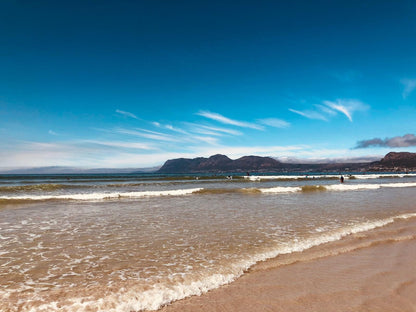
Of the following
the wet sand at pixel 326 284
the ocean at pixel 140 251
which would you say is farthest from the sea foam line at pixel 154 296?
the wet sand at pixel 326 284

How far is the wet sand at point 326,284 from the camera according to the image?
4.69 m

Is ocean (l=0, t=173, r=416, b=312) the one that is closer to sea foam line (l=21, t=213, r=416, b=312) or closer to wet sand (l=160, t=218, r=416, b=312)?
sea foam line (l=21, t=213, r=416, b=312)

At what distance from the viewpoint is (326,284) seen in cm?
559

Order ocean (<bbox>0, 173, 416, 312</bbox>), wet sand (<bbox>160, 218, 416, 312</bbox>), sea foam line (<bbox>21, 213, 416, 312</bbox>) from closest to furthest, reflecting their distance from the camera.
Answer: sea foam line (<bbox>21, 213, 416, 312</bbox>)
wet sand (<bbox>160, 218, 416, 312</bbox>)
ocean (<bbox>0, 173, 416, 312</bbox>)

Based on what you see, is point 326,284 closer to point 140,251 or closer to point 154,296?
point 154,296

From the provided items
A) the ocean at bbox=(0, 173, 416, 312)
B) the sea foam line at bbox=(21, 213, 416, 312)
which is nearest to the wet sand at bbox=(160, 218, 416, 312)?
the sea foam line at bbox=(21, 213, 416, 312)

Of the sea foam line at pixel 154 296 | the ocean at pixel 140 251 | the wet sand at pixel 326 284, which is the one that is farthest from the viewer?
the ocean at pixel 140 251

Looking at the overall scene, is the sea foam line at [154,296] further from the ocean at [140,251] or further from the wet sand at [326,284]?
the wet sand at [326,284]

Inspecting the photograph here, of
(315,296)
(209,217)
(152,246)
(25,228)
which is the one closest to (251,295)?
(315,296)

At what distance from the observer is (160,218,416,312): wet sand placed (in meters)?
4.69

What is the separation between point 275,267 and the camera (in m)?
6.68

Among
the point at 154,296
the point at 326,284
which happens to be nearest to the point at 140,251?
the point at 154,296

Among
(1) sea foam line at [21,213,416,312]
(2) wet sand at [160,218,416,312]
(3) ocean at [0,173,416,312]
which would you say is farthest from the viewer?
(3) ocean at [0,173,416,312]

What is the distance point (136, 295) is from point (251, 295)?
7.22ft
